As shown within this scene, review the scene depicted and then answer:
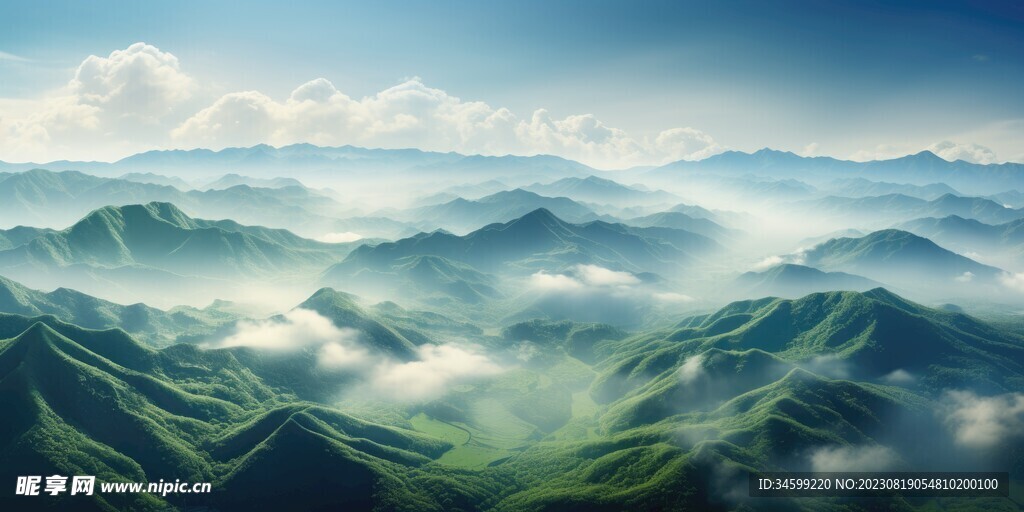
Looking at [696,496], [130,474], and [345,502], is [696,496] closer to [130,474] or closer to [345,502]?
[345,502]

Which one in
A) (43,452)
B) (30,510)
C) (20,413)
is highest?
(20,413)

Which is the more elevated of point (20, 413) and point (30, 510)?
point (20, 413)

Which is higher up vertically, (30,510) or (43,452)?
(43,452)

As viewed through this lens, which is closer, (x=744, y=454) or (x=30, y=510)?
(x=30, y=510)

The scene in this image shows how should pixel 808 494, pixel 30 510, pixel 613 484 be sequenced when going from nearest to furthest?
1. pixel 30 510
2. pixel 808 494
3. pixel 613 484

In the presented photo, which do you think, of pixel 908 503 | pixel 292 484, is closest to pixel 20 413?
pixel 292 484

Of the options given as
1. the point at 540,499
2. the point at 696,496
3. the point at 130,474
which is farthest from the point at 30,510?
the point at 696,496

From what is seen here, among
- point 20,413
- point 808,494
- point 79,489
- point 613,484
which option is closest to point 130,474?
point 79,489

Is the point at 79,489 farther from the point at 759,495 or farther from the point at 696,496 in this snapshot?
the point at 759,495

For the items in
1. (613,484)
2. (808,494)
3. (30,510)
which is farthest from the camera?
(613,484)

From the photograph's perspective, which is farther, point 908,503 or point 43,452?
point 908,503
